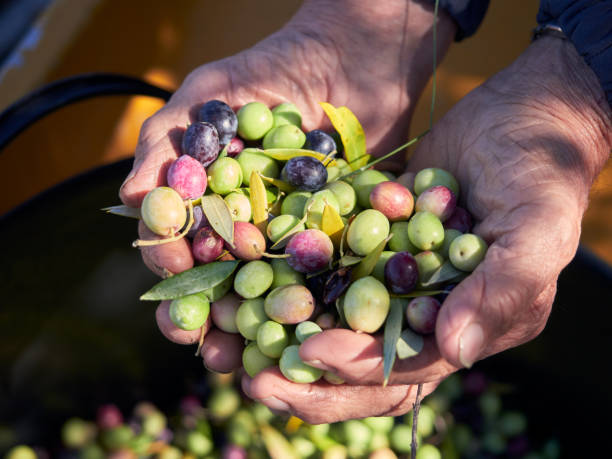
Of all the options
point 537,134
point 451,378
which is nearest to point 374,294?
point 537,134

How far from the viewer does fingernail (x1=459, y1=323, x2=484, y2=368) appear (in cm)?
87

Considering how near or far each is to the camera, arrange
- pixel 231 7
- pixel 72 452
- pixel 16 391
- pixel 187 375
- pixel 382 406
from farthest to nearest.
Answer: pixel 231 7, pixel 187 375, pixel 72 452, pixel 16 391, pixel 382 406

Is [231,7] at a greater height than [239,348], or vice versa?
[231,7]

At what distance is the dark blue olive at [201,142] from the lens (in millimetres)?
1260

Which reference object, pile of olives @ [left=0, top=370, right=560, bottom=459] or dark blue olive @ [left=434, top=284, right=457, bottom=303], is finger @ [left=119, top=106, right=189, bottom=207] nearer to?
dark blue olive @ [left=434, top=284, right=457, bottom=303]

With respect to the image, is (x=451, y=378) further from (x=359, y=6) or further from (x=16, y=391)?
(x=16, y=391)

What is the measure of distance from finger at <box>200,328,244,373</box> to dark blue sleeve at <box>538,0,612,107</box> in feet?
3.43

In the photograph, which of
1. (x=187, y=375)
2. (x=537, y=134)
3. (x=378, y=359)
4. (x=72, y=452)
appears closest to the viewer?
(x=378, y=359)

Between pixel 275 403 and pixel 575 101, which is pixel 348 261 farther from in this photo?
pixel 575 101

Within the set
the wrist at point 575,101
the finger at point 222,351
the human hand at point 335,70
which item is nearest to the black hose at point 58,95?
the human hand at point 335,70

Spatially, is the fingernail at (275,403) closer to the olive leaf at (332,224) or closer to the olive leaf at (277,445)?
the olive leaf at (332,224)

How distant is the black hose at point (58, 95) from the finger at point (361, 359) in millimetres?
922

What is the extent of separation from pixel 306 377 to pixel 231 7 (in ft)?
6.78

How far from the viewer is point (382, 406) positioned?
114cm
